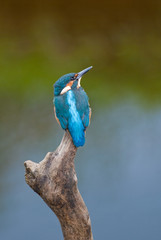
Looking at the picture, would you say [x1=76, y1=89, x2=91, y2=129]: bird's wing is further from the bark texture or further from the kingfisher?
the bark texture

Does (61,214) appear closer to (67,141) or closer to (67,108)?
(67,141)

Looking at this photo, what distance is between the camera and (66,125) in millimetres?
2184

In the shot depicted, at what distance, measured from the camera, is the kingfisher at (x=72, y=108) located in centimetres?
217

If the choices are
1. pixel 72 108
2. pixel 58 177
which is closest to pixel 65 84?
pixel 72 108

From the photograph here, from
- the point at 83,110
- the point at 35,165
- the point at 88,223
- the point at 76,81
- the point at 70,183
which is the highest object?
the point at 76,81

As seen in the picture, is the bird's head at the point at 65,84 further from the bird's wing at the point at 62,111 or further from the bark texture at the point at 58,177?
the bark texture at the point at 58,177

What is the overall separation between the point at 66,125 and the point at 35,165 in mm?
316

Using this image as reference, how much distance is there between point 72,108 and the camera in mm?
2188

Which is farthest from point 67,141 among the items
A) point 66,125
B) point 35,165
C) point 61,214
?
point 61,214

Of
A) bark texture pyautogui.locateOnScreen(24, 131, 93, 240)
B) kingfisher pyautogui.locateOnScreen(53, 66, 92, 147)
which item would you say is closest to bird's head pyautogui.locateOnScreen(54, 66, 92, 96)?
kingfisher pyautogui.locateOnScreen(53, 66, 92, 147)

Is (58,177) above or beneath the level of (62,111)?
beneath

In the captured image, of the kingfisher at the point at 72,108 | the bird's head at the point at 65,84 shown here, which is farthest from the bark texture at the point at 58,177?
the bird's head at the point at 65,84

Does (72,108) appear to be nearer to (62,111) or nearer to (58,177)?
(62,111)

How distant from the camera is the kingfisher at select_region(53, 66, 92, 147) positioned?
2.17 m
